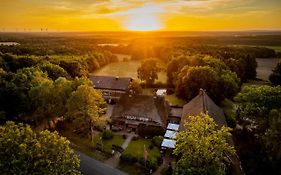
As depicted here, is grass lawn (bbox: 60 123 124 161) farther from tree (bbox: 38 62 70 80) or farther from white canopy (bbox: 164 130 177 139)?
tree (bbox: 38 62 70 80)

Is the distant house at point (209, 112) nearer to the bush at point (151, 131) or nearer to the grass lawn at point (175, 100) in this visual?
the bush at point (151, 131)

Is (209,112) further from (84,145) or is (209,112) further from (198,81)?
(198,81)

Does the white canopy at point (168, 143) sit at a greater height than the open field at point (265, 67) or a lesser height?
lesser

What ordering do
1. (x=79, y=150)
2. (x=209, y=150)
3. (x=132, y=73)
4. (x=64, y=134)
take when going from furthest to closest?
(x=132, y=73)
(x=64, y=134)
(x=79, y=150)
(x=209, y=150)

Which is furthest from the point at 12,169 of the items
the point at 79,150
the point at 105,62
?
the point at 105,62

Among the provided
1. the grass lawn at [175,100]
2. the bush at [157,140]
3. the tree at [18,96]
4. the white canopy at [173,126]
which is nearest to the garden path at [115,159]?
the bush at [157,140]

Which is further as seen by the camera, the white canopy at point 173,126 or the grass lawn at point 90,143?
the white canopy at point 173,126

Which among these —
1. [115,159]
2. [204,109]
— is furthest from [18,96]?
[204,109]

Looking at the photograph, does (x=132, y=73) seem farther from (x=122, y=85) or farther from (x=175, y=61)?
(x=122, y=85)
